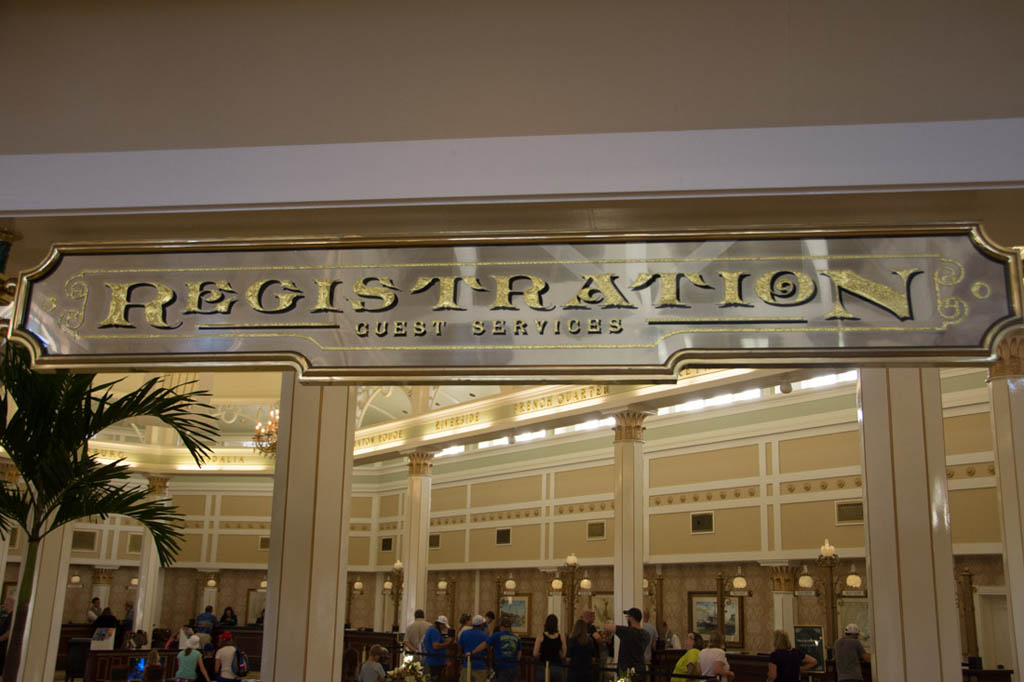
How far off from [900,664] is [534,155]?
4498 mm

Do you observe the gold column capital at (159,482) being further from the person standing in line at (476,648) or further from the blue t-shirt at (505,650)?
the blue t-shirt at (505,650)

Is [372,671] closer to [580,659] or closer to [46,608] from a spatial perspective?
[580,659]

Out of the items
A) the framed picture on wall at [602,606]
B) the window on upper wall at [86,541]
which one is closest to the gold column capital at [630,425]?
the framed picture on wall at [602,606]

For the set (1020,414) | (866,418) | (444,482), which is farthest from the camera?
(444,482)

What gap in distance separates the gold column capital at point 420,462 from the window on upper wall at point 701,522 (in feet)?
16.3

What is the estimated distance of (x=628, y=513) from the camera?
1340 centimetres

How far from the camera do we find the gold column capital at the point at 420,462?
722 inches

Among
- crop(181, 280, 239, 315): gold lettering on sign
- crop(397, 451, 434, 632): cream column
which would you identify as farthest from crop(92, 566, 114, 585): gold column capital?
crop(181, 280, 239, 315): gold lettering on sign

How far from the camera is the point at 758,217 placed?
3223mm

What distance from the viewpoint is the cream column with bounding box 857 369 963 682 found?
6.02 metres

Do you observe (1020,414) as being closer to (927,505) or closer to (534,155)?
(927,505)

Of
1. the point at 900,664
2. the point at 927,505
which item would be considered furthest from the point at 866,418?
the point at 900,664

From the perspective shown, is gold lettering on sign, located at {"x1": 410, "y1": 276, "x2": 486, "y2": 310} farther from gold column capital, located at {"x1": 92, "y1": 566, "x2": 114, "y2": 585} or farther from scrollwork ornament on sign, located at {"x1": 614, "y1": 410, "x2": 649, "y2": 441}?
gold column capital, located at {"x1": 92, "y1": 566, "x2": 114, "y2": 585}

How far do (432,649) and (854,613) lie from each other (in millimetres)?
7124
